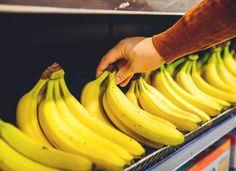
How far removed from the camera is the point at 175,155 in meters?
1.05

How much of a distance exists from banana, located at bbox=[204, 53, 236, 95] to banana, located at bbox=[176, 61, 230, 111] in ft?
0.42

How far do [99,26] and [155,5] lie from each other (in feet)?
1.28

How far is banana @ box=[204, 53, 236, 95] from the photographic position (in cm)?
161

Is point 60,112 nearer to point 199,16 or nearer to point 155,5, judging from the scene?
point 155,5

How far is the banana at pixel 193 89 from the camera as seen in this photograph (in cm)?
141

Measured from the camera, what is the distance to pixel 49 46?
48.4 inches

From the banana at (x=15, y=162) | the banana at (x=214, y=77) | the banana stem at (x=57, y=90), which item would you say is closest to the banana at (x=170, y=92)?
the banana at (x=214, y=77)

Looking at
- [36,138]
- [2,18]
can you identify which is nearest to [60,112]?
[36,138]

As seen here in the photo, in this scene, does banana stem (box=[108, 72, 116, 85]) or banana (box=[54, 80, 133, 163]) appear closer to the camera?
banana (box=[54, 80, 133, 163])

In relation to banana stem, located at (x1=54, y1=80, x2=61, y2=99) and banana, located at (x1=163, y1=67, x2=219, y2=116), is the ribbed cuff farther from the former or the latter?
banana stem, located at (x1=54, y1=80, x2=61, y2=99)

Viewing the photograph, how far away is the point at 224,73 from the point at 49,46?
3.08ft

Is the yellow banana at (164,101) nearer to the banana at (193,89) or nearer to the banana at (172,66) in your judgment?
the banana at (193,89)

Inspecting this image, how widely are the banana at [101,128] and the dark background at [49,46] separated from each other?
218 millimetres

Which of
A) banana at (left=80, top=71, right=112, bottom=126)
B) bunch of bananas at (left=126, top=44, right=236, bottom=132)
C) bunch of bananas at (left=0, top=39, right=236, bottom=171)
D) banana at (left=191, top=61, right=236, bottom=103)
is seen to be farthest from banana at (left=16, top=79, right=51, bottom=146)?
banana at (left=191, top=61, right=236, bottom=103)
